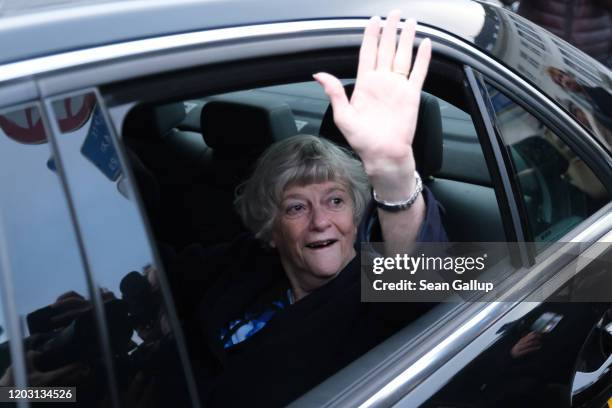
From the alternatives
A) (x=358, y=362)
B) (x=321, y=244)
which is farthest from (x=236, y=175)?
(x=358, y=362)

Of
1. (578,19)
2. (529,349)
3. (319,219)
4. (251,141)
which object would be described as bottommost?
(529,349)

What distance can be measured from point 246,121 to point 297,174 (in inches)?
27.6

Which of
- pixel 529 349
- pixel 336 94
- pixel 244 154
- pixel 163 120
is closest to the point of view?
pixel 336 94

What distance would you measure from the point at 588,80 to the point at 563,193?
32 centimetres

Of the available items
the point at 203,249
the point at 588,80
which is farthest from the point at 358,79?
the point at 203,249

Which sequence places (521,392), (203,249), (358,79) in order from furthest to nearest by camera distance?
1. (203,249)
2. (521,392)
3. (358,79)

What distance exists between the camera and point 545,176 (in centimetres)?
192

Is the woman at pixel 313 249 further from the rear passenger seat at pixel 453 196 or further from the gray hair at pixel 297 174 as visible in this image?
the rear passenger seat at pixel 453 196

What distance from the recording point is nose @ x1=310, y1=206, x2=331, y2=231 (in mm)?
1991

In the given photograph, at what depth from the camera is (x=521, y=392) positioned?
1.61 metres

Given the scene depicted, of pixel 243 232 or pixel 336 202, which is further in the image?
pixel 243 232

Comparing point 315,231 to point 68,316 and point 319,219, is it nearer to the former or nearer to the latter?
point 319,219

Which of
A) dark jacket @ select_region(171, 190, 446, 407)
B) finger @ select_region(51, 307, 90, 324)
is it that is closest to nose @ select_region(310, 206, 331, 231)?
dark jacket @ select_region(171, 190, 446, 407)

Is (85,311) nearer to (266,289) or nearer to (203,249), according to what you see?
(266,289)
